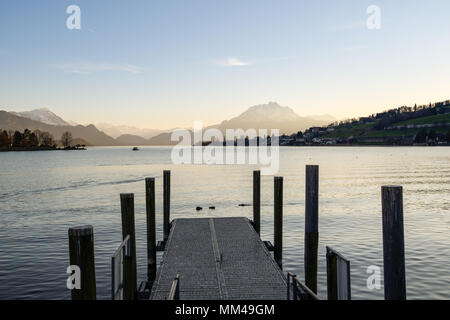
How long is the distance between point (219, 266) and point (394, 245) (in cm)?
781

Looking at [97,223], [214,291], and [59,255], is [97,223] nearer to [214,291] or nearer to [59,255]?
[59,255]

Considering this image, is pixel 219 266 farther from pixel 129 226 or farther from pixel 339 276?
pixel 339 276

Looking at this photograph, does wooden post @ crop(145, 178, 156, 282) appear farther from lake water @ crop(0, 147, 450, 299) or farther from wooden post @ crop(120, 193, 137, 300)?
wooden post @ crop(120, 193, 137, 300)

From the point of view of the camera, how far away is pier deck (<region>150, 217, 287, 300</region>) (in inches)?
456

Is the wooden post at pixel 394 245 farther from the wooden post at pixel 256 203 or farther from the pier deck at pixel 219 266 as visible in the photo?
the wooden post at pixel 256 203

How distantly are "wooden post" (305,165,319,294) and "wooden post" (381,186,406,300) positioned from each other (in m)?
4.32

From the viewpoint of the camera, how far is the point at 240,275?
13.0 metres

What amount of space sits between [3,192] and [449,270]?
49.4m

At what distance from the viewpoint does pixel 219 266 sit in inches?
548

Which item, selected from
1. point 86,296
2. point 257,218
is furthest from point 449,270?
point 86,296

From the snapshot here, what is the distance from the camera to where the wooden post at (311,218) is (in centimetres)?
1170

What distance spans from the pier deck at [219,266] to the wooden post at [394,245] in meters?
4.60

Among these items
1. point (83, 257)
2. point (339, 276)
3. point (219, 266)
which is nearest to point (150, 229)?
point (219, 266)
